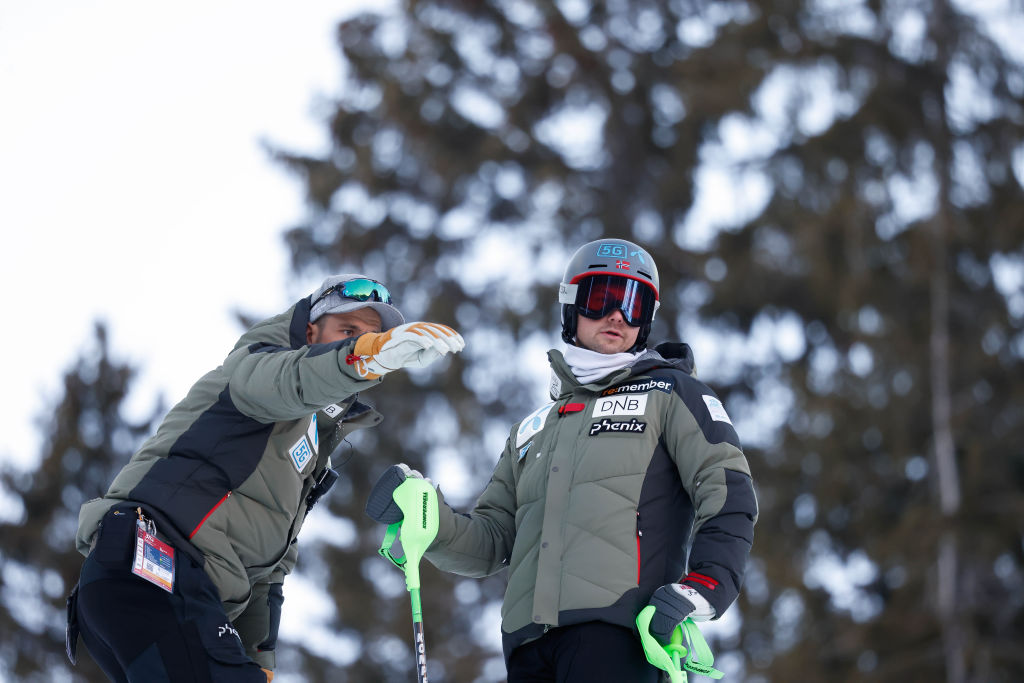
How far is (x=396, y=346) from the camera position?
382cm

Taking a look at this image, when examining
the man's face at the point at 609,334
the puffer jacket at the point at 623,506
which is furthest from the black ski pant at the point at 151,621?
the man's face at the point at 609,334

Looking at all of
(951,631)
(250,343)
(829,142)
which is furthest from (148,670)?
(829,142)

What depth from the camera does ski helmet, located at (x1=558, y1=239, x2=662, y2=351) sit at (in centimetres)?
444

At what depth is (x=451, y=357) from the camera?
57.3ft

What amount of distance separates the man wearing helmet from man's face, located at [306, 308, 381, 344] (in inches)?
21.8

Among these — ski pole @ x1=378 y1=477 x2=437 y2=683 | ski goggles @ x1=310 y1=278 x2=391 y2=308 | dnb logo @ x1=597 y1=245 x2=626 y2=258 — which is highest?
dnb logo @ x1=597 y1=245 x2=626 y2=258

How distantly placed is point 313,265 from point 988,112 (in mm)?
10122

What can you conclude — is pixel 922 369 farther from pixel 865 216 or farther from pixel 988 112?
pixel 988 112

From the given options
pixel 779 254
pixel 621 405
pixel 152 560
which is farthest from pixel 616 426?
pixel 779 254

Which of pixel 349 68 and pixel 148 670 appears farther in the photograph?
pixel 349 68

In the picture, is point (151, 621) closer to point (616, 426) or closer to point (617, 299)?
point (616, 426)

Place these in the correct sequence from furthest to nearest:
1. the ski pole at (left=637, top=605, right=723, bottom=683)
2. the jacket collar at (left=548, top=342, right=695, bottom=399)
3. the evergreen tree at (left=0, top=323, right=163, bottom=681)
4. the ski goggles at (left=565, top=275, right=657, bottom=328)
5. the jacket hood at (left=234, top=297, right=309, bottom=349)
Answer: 1. the evergreen tree at (left=0, top=323, right=163, bottom=681)
2. the ski goggles at (left=565, top=275, right=657, bottom=328)
3. the jacket hood at (left=234, top=297, right=309, bottom=349)
4. the jacket collar at (left=548, top=342, right=695, bottom=399)
5. the ski pole at (left=637, top=605, right=723, bottom=683)

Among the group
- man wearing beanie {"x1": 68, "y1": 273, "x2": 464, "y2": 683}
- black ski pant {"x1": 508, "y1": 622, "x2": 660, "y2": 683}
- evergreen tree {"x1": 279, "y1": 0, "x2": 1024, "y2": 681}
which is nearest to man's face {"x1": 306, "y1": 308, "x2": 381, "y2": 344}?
man wearing beanie {"x1": 68, "y1": 273, "x2": 464, "y2": 683}

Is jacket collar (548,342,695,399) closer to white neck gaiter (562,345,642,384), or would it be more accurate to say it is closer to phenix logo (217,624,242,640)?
white neck gaiter (562,345,642,384)
